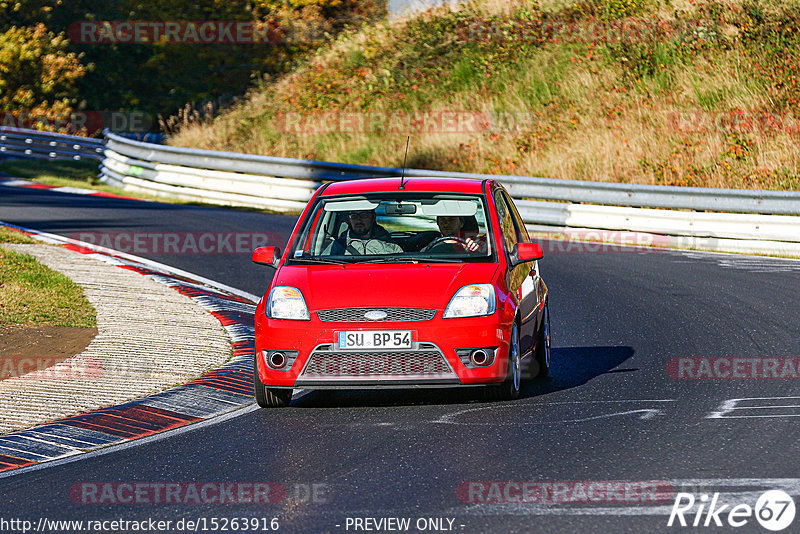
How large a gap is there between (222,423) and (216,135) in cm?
2493

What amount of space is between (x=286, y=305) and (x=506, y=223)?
7.14 ft

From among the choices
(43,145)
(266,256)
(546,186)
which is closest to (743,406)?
(266,256)

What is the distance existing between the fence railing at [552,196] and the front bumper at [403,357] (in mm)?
10817

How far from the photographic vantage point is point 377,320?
8180 millimetres

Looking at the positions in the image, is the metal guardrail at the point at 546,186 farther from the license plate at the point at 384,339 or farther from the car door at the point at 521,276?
the license plate at the point at 384,339

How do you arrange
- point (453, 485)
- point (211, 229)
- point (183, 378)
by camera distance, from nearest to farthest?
point (453, 485)
point (183, 378)
point (211, 229)

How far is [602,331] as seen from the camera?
1176 centimetres

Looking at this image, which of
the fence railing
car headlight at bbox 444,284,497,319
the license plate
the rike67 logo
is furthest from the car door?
the fence railing

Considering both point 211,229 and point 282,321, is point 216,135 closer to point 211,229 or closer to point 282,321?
point 211,229

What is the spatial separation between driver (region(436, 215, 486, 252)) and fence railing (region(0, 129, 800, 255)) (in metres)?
9.56

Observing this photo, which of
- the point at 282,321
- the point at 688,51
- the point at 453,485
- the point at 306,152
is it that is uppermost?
the point at 688,51

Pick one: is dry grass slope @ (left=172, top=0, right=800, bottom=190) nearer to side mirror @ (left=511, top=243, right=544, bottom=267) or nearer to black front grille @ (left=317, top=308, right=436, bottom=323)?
side mirror @ (left=511, top=243, right=544, bottom=267)

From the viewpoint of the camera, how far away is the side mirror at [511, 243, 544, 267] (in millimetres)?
9094

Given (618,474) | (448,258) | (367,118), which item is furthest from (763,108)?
(618,474)
